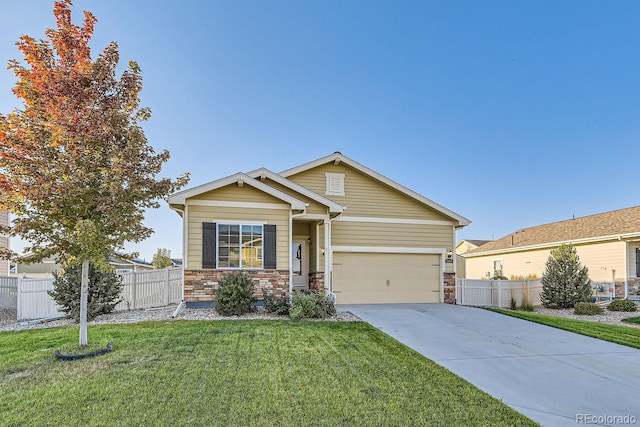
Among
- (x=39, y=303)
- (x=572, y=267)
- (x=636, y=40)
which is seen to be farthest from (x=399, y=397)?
(x=636, y=40)

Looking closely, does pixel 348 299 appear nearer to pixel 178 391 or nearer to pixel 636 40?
pixel 178 391

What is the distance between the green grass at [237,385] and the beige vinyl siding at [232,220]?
11.2 feet

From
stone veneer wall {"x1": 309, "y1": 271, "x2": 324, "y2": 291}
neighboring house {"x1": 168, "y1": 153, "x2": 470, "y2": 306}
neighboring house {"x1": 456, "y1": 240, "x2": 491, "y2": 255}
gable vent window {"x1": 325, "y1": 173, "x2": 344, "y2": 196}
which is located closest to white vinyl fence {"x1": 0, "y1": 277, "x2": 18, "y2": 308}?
neighboring house {"x1": 168, "y1": 153, "x2": 470, "y2": 306}

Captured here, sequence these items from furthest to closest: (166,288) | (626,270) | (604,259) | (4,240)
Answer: (604,259)
(626,270)
(4,240)
(166,288)

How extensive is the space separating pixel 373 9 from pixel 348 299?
1033 cm

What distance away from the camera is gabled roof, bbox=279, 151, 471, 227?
42.7 feet

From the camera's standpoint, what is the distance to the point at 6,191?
5590 millimetres

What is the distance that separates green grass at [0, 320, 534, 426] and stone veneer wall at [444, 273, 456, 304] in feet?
25.1

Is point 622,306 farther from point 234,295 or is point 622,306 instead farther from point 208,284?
point 208,284

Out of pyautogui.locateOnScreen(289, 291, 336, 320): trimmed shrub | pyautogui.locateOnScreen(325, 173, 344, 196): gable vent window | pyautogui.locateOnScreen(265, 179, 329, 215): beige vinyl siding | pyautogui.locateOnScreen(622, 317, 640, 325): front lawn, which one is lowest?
pyautogui.locateOnScreen(622, 317, 640, 325): front lawn

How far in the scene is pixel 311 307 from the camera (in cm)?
913

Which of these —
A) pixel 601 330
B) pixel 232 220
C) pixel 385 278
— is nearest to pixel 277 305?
pixel 232 220

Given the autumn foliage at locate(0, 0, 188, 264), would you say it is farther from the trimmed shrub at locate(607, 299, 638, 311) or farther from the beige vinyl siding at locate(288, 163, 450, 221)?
the trimmed shrub at locate(607, 299, 638, 311)

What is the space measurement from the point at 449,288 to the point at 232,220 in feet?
27.6
